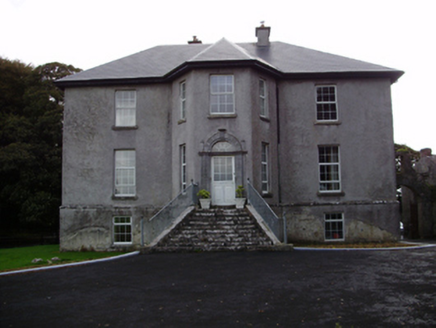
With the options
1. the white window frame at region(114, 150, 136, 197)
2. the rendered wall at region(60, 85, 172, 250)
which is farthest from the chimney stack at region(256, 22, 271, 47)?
the white window frame at region(114, 150, 136, 197)

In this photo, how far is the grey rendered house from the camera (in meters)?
18.0

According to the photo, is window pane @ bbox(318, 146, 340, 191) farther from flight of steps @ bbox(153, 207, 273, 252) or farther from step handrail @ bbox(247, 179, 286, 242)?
flight of steps @ bbox(153, 207, 273, 252)

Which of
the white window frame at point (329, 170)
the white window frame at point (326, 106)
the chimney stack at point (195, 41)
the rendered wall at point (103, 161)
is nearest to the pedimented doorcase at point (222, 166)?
the rendered wall at point (103, 161)

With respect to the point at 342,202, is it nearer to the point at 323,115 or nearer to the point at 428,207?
the point at 323,115

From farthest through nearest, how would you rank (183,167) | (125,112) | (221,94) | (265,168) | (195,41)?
1. (195,41)
2. (125,112)
3. (183,167)
4. (265,168)
5. (221,94)

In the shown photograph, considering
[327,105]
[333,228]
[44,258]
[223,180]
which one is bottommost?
[44,258]

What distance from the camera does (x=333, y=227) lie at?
18.8 metres

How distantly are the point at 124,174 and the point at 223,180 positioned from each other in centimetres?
526

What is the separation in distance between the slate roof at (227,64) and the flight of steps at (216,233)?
678 cm

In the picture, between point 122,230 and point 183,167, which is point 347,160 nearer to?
Answer: point 183,167

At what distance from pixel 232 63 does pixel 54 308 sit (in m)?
13.4

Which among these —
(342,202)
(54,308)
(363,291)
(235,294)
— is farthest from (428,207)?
(54,308)

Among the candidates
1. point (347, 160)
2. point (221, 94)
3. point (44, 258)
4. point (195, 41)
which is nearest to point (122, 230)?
point (44, 258)

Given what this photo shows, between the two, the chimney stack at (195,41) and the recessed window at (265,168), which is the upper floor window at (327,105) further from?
the chimney stack at (195,41)
